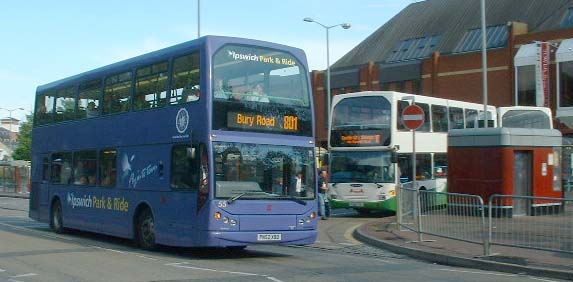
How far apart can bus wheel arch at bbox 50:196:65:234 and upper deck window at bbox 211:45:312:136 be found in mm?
8118

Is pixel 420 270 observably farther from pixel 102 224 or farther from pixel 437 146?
pixel 437 146

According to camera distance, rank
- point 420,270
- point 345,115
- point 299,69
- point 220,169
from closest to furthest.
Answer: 1. point 420,270
2. point 220,169
3. point 299,69
4. point 345,115

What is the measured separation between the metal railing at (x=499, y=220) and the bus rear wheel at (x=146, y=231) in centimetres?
581

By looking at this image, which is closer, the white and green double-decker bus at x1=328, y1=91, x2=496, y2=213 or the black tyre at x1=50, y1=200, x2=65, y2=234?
the black tyre at x1=50, y1=200, x2=65, y2=234

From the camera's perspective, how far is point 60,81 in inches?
761

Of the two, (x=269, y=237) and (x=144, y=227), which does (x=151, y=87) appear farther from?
(x=269, y=237)

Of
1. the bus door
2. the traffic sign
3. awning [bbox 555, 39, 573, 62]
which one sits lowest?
the bus door

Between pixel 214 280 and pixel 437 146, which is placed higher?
pixel 437 146

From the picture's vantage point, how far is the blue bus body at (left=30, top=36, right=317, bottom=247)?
12.7 metres

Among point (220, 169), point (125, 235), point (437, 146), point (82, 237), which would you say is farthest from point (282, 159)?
point (437, 146)

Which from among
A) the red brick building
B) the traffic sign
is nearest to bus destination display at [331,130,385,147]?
the traffic sign

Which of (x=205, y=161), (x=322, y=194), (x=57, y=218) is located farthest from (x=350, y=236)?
(x=57, y=218)

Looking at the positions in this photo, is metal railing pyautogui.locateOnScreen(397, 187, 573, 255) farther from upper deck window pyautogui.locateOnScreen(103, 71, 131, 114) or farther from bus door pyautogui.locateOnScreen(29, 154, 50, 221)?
bus door pyautogui.locateOnScreen(29, 154, 50, 221)

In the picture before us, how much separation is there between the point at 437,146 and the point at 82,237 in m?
13.0
